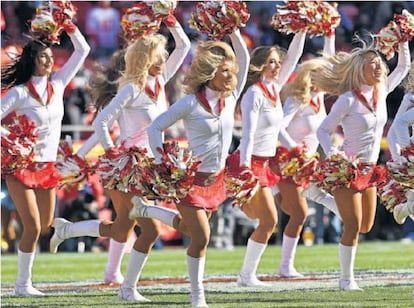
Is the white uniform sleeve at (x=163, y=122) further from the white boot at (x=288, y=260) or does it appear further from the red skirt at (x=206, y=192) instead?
the white boot at (x=288, y=260)

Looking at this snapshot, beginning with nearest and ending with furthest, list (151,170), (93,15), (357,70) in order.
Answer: (151,170)
(357,70)
(93,15)

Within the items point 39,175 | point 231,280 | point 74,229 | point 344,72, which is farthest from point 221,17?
point 231,280

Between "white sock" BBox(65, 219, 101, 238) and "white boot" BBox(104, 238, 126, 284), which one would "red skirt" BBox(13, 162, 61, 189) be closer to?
"white sock" BBox(65, 219, 101, 238)

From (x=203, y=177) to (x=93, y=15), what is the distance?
1093 cm

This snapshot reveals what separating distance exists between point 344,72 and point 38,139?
233 cm

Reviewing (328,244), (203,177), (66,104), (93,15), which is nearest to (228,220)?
(328,244)

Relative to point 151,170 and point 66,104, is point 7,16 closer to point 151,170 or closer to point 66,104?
point 66,104

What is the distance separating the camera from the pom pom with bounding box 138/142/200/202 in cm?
866

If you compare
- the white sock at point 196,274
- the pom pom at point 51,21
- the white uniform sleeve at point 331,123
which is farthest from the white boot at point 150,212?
the pom pom at point 51,21

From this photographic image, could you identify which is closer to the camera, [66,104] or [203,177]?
[203,177]

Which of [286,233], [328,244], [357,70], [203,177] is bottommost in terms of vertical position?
[328,244]

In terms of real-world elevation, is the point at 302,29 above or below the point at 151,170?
above

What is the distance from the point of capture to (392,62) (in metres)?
20.4

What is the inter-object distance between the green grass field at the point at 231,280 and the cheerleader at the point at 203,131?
0.50 metres
